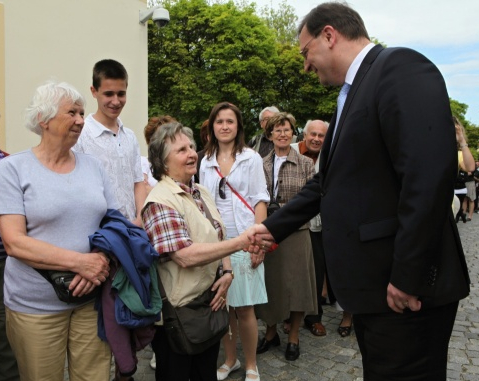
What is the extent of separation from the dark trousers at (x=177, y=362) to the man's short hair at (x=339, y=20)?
6.10ft

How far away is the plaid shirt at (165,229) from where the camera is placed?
2480 mm

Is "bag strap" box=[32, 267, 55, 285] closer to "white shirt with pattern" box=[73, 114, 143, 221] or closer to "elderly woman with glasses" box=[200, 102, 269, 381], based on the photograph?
"white shirt with pattern" box=[73, 114, 143, 221]

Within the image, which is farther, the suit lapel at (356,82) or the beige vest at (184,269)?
the beige vest at (184,269)

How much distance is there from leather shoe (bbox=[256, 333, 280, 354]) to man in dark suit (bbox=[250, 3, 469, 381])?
228 centimetres

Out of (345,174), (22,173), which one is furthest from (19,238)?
(345,174)

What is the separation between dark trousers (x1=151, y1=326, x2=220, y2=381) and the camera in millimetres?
2609

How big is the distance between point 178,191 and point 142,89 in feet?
31.5

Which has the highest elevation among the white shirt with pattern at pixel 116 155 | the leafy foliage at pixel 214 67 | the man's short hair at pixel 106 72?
the leafy foliage at pixel 214 67

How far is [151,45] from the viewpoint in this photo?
80.5 feet

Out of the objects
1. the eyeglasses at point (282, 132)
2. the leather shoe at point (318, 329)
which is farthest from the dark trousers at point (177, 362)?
the eyeglasses at point (282, 132)

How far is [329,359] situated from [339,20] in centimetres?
313

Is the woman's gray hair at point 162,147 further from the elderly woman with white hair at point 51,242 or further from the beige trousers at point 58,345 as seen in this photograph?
the beige trousers at point 58,345

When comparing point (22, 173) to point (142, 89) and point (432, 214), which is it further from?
point (142, 89)

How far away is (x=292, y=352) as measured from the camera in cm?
412
